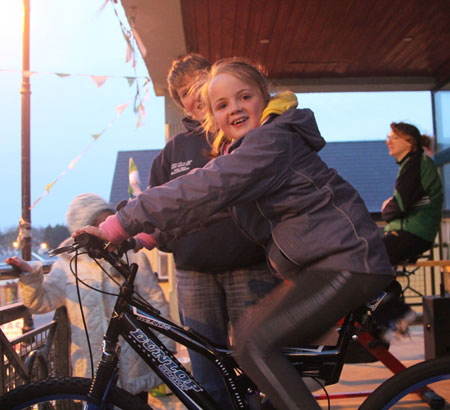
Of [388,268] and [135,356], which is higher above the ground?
[388,268]

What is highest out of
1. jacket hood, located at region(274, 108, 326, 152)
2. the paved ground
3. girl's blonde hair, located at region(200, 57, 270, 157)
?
girl's blonde hair, located at region(200, 57, 270, 157)

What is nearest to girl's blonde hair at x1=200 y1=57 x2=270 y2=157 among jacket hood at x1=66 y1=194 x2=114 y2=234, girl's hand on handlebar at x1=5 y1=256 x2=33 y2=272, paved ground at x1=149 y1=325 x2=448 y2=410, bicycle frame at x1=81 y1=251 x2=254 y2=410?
bicycle frame at x1=81 y1=251 x2=254 y2=410

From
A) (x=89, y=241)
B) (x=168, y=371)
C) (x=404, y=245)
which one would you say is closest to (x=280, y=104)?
(x=89, y=241)

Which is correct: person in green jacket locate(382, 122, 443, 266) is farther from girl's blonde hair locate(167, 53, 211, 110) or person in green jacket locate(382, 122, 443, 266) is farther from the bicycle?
girl's blonde hair locate(167, 53, 211, 110)

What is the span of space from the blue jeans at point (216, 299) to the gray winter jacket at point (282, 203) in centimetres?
54

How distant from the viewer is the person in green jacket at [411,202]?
4086 mm

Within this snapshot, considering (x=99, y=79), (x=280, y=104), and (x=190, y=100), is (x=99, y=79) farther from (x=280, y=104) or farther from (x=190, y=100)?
(x=280, y=104)

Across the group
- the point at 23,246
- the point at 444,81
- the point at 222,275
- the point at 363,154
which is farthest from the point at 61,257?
the point at 363,154

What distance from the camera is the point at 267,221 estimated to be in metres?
1.71

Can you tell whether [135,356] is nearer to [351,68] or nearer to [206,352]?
[206,352]

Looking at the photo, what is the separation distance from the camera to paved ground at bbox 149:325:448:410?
12.2ft

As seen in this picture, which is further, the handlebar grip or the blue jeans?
the blue jeans

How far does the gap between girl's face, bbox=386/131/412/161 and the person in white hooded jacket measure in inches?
104

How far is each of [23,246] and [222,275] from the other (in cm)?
394
